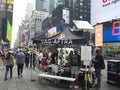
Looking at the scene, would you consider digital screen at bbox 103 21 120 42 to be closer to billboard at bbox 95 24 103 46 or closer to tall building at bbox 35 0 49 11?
billboard at bbox 95 24 103 46

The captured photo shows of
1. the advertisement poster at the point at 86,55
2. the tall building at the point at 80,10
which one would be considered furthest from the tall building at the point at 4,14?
the advertisement poster at the point at 86,55

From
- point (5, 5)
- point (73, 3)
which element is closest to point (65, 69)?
point (5, 5)

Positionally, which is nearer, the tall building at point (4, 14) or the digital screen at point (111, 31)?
the digital screen at point (111, 31)

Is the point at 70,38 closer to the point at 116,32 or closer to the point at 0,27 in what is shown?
the point at 116,32

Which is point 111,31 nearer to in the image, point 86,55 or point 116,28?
point 116,28

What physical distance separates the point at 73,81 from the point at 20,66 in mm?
5235

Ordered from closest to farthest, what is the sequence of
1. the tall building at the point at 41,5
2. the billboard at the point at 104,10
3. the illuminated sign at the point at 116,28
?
the billboard at the point at 104,10 → the illuminated sign at the point at 116,28 → the tall building at the point at 41,5

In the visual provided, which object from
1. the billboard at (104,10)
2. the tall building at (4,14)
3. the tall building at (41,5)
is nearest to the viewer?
the billboard at (104,10)

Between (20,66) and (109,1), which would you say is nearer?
(109,1)

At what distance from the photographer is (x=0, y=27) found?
9744 centimetres

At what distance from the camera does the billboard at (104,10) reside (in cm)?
834

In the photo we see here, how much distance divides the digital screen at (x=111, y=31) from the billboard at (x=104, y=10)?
450 millimetres

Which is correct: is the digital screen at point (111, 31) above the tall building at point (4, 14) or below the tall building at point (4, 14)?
below

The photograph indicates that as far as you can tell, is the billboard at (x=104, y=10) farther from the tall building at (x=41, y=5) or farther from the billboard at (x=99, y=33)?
the tall building at (x=41, y=5)
